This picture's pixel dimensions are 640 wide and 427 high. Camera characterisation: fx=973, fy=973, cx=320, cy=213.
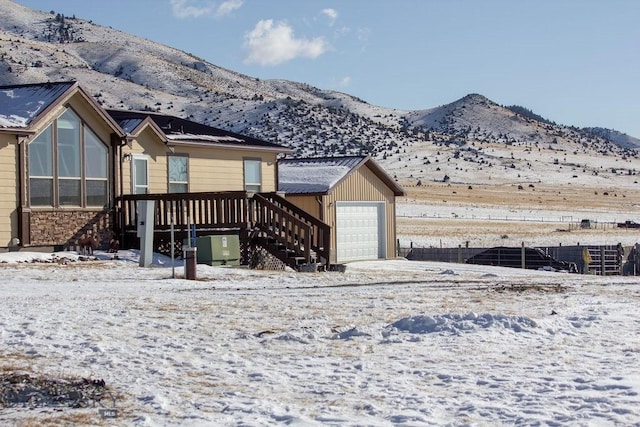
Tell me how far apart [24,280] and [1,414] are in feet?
35.9

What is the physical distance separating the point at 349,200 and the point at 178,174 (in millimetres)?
6835

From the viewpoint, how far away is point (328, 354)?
10008 mm

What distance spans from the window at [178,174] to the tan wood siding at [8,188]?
5.64 m

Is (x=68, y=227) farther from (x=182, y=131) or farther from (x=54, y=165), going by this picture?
(x=182, y=131)

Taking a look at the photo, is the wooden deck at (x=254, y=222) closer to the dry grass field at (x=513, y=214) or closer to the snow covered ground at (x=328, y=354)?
the snow covered ground at (x=328, y=354)

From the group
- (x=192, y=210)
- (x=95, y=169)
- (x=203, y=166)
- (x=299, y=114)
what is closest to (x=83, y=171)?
(x=95, y=169)

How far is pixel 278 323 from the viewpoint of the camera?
12.1 metres

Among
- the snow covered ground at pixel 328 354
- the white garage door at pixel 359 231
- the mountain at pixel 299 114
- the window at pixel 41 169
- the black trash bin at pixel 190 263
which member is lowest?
the snow covered ground at pixel 328 354

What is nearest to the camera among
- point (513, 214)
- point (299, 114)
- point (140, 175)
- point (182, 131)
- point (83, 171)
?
point (83, 171)

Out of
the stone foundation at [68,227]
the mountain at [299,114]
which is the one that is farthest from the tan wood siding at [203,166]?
the mountain at [299,114]

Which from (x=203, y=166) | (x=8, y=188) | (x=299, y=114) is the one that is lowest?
(x=8, y=188)

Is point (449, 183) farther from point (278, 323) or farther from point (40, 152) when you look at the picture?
point (278, 323)

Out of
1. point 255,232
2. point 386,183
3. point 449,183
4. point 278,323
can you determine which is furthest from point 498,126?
point 278,323

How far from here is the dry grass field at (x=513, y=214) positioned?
46750 millimetres
